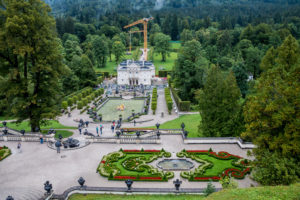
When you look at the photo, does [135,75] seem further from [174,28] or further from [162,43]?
[174,28]

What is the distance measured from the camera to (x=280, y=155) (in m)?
18.0

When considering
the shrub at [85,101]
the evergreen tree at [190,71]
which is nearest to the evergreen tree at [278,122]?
the evergreen tree at [190,71]

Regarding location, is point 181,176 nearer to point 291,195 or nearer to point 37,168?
point 291,195

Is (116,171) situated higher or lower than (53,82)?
lower

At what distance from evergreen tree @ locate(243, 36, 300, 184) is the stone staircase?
17156 millimetres

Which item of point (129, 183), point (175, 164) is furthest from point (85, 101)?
point (129, 183)

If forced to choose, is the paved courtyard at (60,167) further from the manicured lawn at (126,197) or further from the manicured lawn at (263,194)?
the manicured lawn at (263,194)

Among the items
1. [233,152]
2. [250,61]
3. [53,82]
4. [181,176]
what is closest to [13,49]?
[53,82]

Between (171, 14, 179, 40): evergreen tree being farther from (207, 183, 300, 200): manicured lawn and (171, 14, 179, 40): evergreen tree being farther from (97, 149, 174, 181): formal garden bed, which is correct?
(207, 183, 300, 200): manicured lawn

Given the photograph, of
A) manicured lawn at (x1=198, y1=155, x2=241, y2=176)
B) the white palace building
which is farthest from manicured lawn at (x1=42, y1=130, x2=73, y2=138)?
the white palace building

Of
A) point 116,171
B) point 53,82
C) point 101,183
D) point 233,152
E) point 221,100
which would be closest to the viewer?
point 101,183

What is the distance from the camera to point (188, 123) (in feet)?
137

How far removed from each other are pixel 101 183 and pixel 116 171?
206cm

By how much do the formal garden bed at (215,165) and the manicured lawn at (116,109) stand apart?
24551mm
